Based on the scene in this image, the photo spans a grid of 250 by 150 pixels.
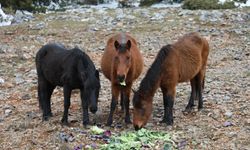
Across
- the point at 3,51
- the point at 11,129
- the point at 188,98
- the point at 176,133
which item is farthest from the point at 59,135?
the point at 3,51

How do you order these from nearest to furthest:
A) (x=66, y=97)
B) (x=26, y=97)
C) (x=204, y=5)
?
(x=66, y=97), (x=26, y=97), (x=204, y=5)

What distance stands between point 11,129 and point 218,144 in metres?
3.85

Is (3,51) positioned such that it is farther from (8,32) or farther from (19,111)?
(19,111)

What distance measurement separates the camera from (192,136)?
820 cm

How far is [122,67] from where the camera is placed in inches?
324

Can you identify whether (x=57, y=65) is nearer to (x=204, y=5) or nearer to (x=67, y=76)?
(x=67, y=76)

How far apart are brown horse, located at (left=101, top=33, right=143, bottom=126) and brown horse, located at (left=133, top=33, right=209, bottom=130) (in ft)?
1.32

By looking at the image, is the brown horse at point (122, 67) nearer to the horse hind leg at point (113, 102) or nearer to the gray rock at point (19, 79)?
the horse hind leg at point (113, 102)

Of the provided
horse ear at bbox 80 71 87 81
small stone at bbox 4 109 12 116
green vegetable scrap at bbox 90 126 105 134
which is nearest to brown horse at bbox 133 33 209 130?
green vegetable scrap at bbox 90 126 105 134

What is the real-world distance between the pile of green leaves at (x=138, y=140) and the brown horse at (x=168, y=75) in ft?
1.14

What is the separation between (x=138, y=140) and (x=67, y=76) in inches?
68.9

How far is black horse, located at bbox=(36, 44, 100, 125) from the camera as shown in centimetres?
827

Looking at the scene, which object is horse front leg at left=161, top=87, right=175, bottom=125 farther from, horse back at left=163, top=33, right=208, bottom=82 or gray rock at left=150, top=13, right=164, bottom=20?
gray rock at left=150, top=13, right=164, bottom=20

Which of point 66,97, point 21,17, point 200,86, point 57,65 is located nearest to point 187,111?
point 200,86
